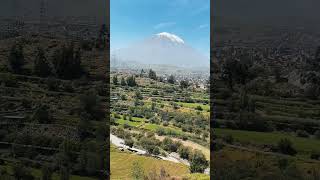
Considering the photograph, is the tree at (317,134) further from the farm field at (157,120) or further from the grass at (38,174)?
the grass at (38,174)

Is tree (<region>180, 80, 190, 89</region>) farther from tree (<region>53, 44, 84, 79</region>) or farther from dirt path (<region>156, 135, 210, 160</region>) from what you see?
tree (<region>53, 44, 84, 79</region>)

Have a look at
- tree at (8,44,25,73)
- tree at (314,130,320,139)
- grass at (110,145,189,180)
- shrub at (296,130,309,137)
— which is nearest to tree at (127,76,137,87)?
grass at (110,145,189,180)

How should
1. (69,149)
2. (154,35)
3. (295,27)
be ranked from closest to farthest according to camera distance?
(295,27)
(69,149)
(154,35)

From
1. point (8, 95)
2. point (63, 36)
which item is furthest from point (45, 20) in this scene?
point (8, 95)

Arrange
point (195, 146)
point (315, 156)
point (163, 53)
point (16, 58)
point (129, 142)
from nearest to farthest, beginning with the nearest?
point (315, 156)
point (195, 146)
point (16, 58)
point (129, 142)
point (163, 53)

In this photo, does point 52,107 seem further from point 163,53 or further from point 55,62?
point 163,53

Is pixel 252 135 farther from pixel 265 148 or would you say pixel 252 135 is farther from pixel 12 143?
pixel 12 143

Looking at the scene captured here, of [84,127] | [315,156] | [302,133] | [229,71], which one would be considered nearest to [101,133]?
[84,127]
